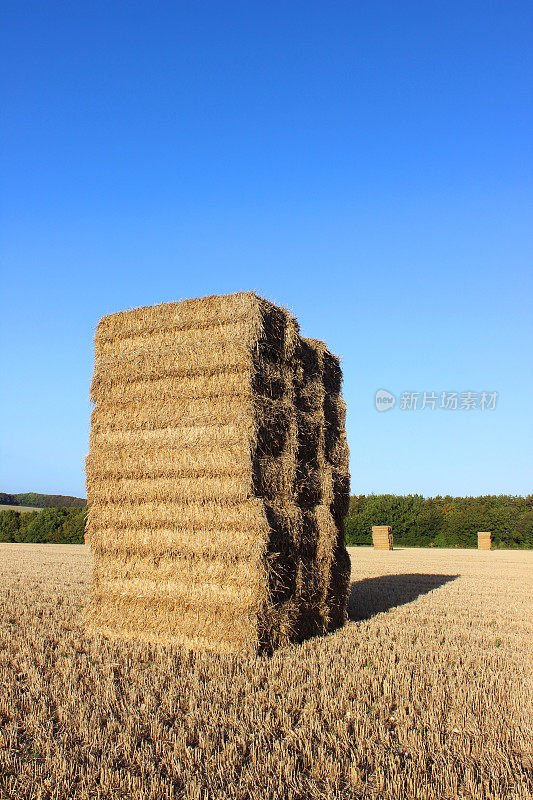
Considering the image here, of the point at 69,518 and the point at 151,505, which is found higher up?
the point at 151,505

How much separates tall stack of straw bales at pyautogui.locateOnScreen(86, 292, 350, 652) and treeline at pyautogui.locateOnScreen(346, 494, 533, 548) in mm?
29926

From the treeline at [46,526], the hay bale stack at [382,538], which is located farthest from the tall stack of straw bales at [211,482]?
the treeline at [46,526]

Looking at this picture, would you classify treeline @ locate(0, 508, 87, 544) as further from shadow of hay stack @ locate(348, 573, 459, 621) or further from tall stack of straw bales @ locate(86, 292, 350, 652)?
tall stack of straw bales @ locate(86, 292, 350, 652)

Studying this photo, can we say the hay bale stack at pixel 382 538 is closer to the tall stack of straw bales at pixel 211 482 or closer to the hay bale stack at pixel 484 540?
the hay bale stack at pixel 484 540

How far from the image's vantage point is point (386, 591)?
1205cm

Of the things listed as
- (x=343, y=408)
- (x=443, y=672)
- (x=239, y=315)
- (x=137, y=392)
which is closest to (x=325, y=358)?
(x=343, y=408)

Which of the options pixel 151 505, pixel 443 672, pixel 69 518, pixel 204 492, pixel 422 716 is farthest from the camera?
pixel 69 518

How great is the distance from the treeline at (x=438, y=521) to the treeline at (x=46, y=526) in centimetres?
1799

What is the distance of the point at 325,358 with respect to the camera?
28.0 feet

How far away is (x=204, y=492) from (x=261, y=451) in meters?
0.82

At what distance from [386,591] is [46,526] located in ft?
105

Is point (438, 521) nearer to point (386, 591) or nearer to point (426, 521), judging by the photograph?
point (426, 521)

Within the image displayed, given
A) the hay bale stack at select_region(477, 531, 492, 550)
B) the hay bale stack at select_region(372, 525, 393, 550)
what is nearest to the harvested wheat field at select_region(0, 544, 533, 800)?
the hay bale stack at select_region(372, 525, 393, 550)

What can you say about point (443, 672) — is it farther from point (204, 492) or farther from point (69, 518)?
point (69, 518)
